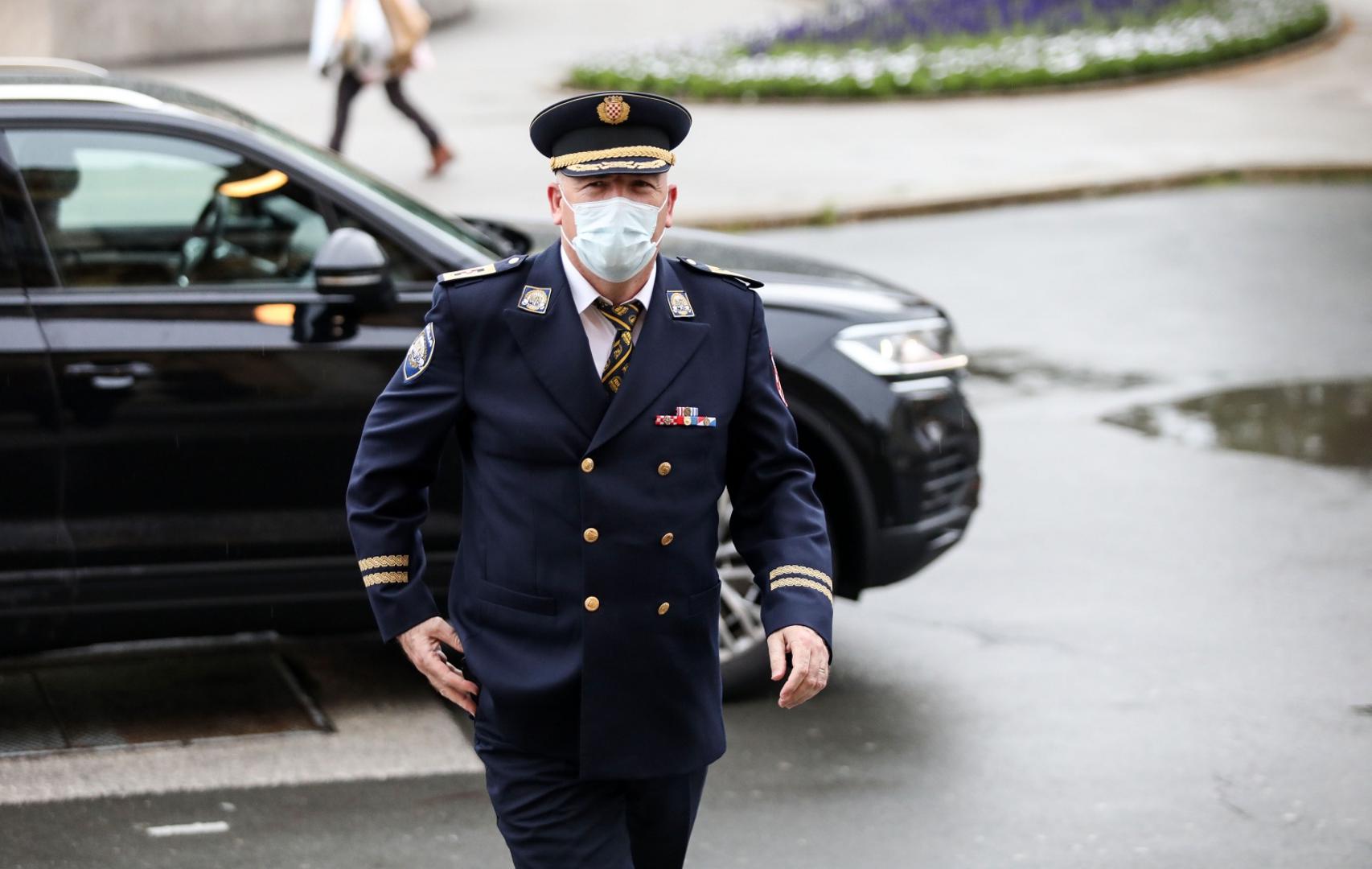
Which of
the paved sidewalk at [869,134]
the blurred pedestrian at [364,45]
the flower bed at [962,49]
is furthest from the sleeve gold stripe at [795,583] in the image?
the flower bed at [962,49]

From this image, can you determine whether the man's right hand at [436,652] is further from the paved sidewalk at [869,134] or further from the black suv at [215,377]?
the paved sidewalk at [869,134]

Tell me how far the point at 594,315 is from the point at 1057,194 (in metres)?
11.9

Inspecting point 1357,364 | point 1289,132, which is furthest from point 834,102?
point 1357,364

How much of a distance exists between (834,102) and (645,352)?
16.5m

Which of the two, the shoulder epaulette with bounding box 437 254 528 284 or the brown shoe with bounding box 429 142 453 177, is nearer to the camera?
the shoulder epaulette with bounding box 437 254 528 284

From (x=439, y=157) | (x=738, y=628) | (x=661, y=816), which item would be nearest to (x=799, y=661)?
(x=661, y=816)

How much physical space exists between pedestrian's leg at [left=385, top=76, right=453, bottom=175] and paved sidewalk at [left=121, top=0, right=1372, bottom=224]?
0.20m

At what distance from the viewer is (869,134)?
56.4 ft

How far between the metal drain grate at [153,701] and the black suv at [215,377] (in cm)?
33

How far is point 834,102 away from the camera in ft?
62.6

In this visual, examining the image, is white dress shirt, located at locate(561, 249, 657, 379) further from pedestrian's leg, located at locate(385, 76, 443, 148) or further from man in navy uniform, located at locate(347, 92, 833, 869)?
pedestrian's leg, located at locate(385, 76, 443, 148)

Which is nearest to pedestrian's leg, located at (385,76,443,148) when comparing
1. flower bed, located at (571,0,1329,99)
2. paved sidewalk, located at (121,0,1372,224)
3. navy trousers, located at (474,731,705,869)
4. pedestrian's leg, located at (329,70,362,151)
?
pedestrian's leg, located at (329,70,362,151)

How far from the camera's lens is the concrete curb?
13203 mm

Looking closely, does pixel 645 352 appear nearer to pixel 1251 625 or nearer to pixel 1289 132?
pixel 1251 625
